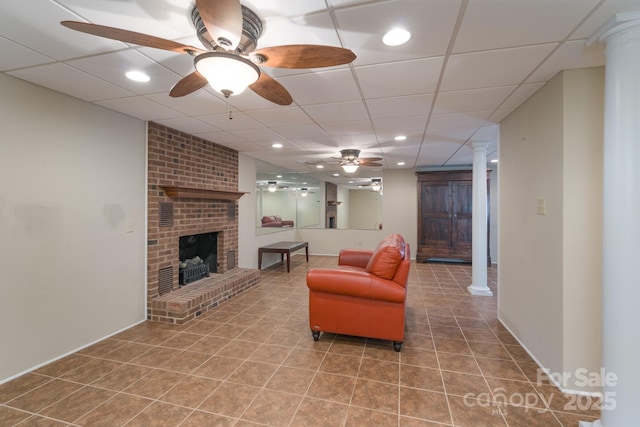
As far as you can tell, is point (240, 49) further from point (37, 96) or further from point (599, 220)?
point (599, 220)

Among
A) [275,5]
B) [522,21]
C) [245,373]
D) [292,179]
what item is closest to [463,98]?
[522,21]

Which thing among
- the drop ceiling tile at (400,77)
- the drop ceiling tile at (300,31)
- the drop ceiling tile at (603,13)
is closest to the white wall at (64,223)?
the drop ceiling tile at (300,31)

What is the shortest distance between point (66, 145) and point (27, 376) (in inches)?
74.7

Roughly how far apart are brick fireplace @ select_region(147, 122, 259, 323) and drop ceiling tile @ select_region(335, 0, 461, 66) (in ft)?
8.84

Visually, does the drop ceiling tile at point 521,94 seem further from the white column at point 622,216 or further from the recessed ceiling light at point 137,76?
the recessed ceiling light at point 137,76

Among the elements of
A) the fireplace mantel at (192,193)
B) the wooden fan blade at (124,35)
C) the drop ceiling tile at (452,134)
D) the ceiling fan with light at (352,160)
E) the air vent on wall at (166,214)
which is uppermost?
the drop ceiling tile at (452,134)

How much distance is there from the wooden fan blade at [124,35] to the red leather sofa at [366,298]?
6.69 feet

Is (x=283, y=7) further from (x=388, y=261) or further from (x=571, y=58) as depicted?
(x=388, y=261)

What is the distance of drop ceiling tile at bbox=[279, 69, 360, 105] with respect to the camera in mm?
2061

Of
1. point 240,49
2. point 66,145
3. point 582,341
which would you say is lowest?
point 582,341

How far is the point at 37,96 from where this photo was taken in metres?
2.27

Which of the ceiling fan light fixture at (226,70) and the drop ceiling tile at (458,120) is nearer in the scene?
the ceiling fan light fixture at (226,70)

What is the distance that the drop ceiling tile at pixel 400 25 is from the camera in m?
1.35

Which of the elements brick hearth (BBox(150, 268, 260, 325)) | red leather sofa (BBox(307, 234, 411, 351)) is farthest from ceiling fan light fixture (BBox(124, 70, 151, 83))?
brick hearth (BBox(150, 268, 260, 325))
